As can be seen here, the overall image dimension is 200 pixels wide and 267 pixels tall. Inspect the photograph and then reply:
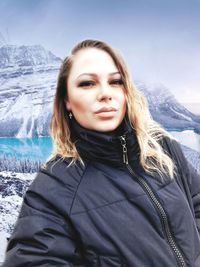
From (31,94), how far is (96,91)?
150cm

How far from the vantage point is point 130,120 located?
0.90 metres

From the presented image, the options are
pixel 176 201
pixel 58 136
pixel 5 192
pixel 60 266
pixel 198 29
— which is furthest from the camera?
pixel 198 29

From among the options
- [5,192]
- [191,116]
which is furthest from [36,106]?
[191,116]

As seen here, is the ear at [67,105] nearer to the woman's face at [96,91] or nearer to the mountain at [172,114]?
the woman's face at [96,91]

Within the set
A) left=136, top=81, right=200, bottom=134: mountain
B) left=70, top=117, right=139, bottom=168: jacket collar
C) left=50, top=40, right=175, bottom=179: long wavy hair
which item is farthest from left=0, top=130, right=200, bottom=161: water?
left=70, top=117, right=139, bottom=168: jacket collar

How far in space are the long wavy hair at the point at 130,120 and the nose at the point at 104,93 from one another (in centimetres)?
7

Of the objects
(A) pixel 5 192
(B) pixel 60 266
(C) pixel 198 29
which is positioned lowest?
(A) pixel 5 192

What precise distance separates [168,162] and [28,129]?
143 centimetres

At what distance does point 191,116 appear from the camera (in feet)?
7.70

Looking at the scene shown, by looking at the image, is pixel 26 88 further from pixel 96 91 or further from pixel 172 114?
pixel 96 91

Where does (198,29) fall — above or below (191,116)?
above

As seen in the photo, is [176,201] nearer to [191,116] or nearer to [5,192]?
[5,192]

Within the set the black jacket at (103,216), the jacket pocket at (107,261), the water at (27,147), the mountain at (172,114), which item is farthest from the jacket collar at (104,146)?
the mountain at (172,114)

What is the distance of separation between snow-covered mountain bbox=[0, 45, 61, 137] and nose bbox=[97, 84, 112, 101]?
1.36 m
